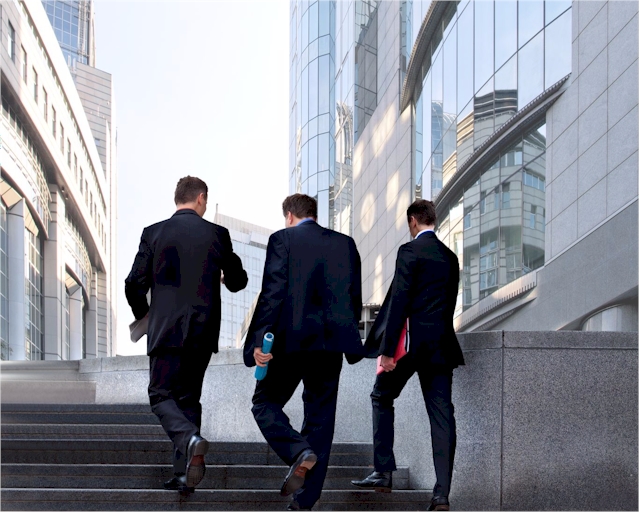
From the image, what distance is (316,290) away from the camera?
19.1 feet

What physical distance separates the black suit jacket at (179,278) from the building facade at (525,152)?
1246 centimetres

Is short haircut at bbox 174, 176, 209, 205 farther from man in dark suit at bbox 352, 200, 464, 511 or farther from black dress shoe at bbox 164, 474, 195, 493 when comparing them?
black dress shoe at bbox 164, 474, 195, 493

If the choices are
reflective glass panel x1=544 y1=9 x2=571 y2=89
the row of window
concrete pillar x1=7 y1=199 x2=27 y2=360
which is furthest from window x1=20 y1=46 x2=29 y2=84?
reflective glass panel x1=544 y1=9 x2=571 y2=89

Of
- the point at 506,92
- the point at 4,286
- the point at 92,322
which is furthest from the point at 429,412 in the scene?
the point at 92,322

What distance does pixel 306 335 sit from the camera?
5648 mm

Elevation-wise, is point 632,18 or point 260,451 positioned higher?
point 632,18

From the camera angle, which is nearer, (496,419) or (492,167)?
(496,419)

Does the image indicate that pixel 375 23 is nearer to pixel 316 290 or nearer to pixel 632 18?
pixel 632 18

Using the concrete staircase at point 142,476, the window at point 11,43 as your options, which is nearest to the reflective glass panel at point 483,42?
the concrete staircase at point 142,476

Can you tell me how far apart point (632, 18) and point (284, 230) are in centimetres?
1383

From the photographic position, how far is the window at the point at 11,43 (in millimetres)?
41463

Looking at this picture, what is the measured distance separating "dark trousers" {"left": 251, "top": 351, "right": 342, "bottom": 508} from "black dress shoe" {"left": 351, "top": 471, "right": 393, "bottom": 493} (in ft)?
2.51

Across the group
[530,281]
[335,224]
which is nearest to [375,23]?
[335,224]

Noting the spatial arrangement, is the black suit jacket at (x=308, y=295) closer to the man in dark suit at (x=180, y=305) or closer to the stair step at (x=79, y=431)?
the man in dark suit at (x=180, y=305)
